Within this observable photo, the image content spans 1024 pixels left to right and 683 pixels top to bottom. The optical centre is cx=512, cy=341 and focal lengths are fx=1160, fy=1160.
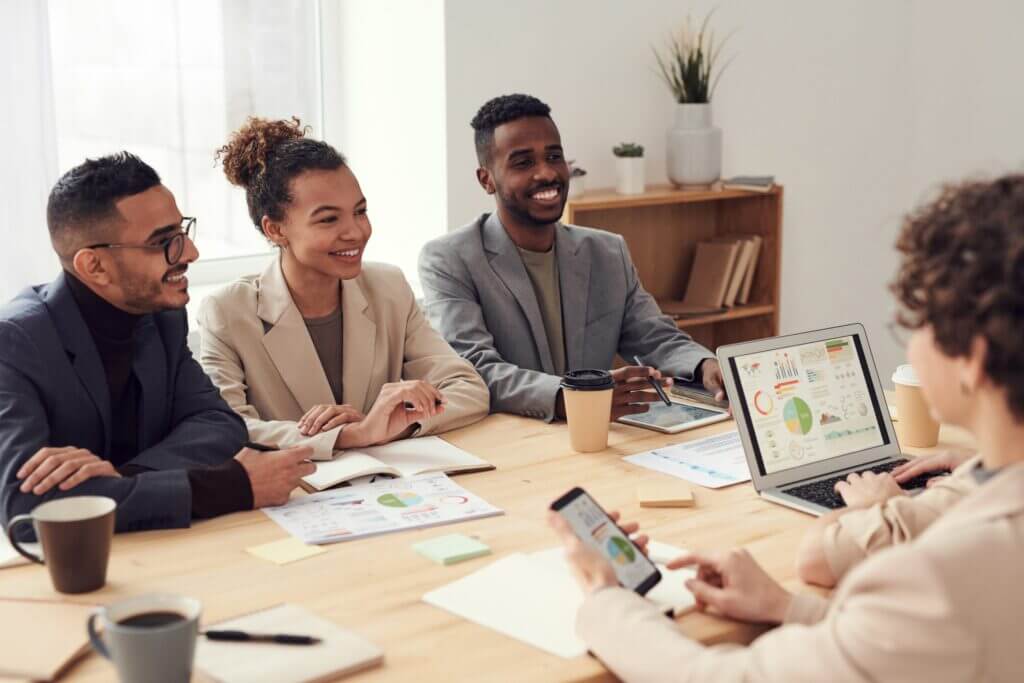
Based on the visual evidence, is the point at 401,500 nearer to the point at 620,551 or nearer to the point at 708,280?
the point at 620,551

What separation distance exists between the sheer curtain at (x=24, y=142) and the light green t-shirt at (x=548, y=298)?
1288 mm

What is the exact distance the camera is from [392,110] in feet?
12.6

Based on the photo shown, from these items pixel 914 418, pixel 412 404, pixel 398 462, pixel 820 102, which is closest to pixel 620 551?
pixel 398 462

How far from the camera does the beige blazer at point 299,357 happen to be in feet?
7.87

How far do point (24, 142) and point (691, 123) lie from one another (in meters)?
2.22

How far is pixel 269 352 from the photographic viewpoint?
2443 millimetres

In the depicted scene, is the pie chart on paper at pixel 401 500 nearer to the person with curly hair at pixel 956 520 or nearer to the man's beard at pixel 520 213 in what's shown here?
the person with curly hair at pixel 956 520

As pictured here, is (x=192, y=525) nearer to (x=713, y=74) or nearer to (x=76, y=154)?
(x=76, y=154)

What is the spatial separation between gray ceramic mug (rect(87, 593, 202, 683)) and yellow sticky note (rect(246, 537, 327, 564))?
1.21ft

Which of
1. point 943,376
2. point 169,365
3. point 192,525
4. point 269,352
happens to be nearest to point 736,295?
point 269,352

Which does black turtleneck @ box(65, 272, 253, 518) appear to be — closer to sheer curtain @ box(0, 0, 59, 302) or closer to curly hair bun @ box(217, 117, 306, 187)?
curly hair bun @ box(217, 117, 306, 187)

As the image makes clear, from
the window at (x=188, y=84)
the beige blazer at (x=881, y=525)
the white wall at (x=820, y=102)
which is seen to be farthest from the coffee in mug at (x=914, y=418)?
the window at (x=188, y=84)

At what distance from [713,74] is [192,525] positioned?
317cm

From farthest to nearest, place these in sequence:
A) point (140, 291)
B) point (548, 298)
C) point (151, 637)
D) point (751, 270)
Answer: point (751, 270), point (548, 298), point (140, 291), point (151, 637)
